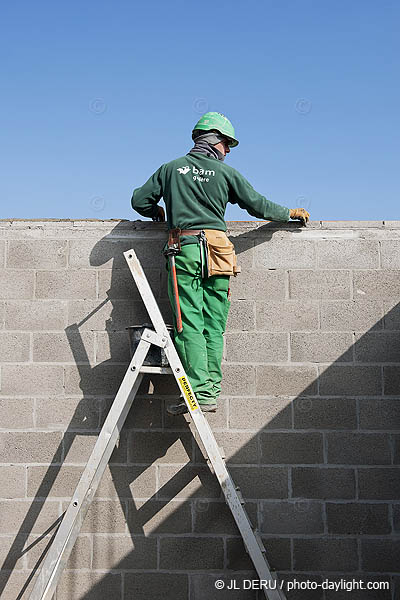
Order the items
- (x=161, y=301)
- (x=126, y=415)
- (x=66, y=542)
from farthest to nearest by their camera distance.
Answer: (x=161, y=301), (x=126, y=415), (x=66, y=542)

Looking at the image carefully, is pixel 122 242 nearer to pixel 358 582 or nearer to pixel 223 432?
pixel 223 432

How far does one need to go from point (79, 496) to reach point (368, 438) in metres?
1.86

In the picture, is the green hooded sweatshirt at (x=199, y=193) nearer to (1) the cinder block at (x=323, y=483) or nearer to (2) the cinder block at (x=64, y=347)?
(2) the cinder block at (x=64, y=347)

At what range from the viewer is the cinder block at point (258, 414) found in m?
4.59

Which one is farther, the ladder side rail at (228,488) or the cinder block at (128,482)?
the cinder block at (128,482)

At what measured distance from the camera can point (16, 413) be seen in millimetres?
4586

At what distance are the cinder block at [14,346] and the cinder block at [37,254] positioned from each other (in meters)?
0.45

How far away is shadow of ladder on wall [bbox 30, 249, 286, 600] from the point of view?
3.98m

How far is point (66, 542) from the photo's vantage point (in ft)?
13.1

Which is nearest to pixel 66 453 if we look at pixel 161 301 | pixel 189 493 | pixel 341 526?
pixel 189 493

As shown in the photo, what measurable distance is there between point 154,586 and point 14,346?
5.75ft

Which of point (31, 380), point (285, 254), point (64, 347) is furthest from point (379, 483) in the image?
point (31, 380)

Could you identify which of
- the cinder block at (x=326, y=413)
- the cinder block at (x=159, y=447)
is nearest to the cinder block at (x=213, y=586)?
the cinder block at (x=159, y=447)

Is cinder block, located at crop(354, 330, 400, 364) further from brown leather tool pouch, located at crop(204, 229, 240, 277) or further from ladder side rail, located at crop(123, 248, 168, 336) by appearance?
ladder side rail, located at crop(123, 248, 168, 336)
